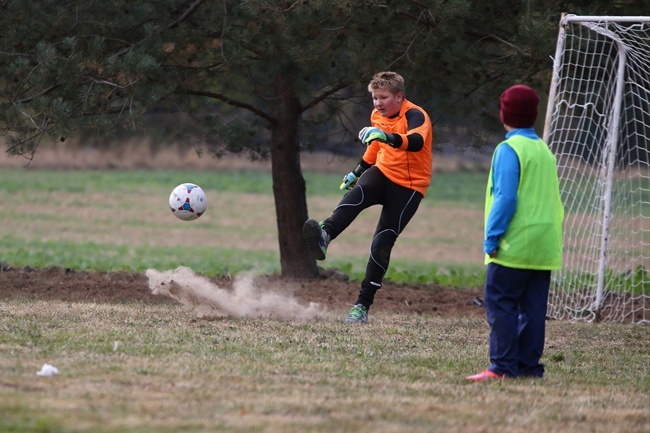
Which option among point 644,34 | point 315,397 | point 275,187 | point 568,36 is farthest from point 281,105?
point 315,397

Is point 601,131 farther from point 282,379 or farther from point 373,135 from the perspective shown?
point 282,379

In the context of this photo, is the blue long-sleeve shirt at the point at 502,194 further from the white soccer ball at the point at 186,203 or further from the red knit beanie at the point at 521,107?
the white soccer ball at the point at 186,203

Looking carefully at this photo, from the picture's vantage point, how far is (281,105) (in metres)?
11.7

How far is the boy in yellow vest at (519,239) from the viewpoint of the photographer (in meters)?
6.02

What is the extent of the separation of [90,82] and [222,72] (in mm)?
1522

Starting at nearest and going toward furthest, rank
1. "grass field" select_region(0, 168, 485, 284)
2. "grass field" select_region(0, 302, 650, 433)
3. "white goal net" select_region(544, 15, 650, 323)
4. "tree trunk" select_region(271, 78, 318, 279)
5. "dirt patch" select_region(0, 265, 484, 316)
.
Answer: "grass field" select_region(0, 302, 650, 433) → "dirt patch" select_region(0, 265, 484, 316) → "white goal net" select_region(544, 15, 650, 323) → "tree trunk" select_region(271, 78, 318, 279) → "grass field" select_region(0, 168, 485, 284)

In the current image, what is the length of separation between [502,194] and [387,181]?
8.60 ft

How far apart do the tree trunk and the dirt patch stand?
0.28 m

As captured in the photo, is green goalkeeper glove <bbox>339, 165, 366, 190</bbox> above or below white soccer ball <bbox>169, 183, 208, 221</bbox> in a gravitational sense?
above

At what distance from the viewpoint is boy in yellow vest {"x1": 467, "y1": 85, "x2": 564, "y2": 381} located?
237 inches

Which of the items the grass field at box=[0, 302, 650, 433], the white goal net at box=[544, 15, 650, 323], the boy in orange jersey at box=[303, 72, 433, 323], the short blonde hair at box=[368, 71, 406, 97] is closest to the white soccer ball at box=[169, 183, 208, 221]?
the grass field at box=[0, 302, 650, 433]

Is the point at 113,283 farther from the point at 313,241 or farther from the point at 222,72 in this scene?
the point at 313,241

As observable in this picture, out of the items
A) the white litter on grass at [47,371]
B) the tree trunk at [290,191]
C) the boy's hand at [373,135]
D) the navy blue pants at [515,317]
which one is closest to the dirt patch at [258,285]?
the tree trunk at [290,191]

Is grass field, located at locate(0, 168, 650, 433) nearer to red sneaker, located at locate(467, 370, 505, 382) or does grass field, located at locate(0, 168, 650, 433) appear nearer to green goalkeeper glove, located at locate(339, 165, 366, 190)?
red sneaker, located at locate(467, 370, 505, 382)
